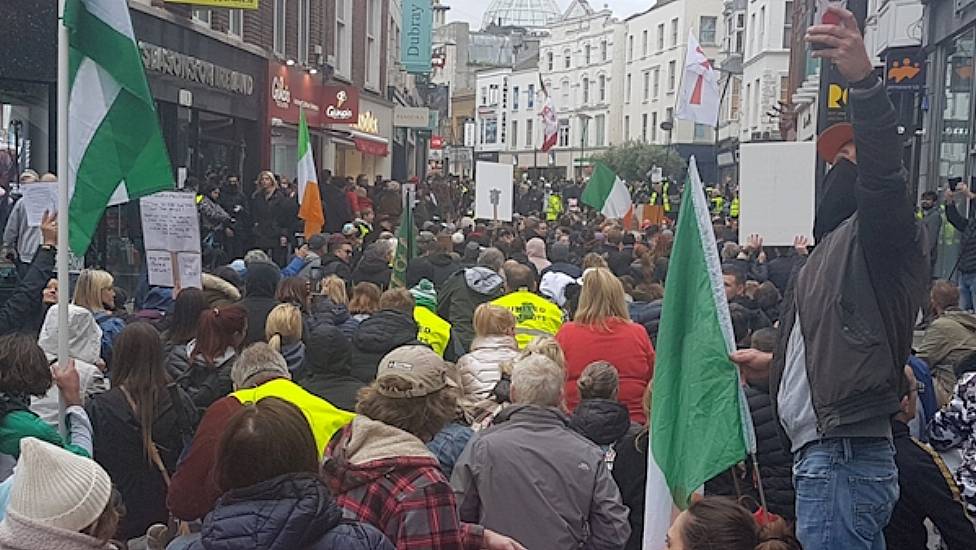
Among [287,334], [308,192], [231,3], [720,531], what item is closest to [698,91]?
[231,3]

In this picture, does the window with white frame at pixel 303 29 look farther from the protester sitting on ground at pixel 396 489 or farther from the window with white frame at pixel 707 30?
the window with white frame at pixel 707 30

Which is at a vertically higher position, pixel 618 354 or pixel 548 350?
pixel 548 350

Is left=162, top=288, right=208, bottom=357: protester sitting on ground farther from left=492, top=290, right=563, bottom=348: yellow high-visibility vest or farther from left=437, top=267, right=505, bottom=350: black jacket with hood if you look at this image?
left=437, top=267, right=505, bottom=350: black jacket with hood

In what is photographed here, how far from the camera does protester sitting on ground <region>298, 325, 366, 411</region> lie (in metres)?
6.09

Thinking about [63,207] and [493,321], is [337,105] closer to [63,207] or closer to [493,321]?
[493,321]

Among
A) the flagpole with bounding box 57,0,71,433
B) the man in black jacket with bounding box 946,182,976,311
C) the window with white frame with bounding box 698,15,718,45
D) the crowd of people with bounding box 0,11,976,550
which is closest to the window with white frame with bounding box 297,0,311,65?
the man in black jacket with bounding box 946,182,976,311

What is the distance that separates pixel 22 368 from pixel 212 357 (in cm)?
171

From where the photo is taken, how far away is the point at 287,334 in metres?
7.17

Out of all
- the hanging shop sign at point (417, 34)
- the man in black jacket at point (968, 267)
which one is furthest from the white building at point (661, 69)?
the man in black jacket at point (968, 267)

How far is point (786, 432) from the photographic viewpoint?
14.6 feet

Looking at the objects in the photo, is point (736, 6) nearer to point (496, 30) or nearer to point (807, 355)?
point (807, 355)

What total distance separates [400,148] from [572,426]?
42.1 meters

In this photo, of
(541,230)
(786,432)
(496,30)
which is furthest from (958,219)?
(496,30)

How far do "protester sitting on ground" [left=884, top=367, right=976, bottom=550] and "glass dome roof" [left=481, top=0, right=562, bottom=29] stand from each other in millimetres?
139024
